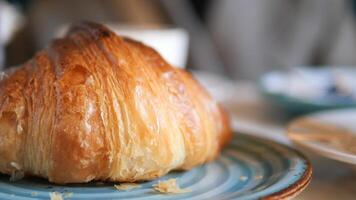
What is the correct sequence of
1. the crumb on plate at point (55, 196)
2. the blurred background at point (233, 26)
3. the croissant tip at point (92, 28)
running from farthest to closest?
the blurred background at point (233, 26) < the croissant tip at point (92, 28) < the crumb on plate at point (55, 196)

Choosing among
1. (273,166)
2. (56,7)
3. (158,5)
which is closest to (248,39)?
(158,5)

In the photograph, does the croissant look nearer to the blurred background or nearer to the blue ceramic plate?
the blue ceramic plate

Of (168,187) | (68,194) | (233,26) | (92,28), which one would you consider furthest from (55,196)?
(233,26)

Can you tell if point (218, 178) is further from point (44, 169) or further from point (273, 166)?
point (44, 169)

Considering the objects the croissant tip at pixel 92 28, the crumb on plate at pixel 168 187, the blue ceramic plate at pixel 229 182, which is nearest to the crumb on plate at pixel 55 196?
the blue ceramic plate at pixel 229 182

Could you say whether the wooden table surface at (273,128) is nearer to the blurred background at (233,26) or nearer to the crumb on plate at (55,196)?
the crumb on plate at (55,196)

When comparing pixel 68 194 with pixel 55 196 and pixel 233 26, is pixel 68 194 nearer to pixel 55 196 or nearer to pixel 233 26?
pixel 55 196
